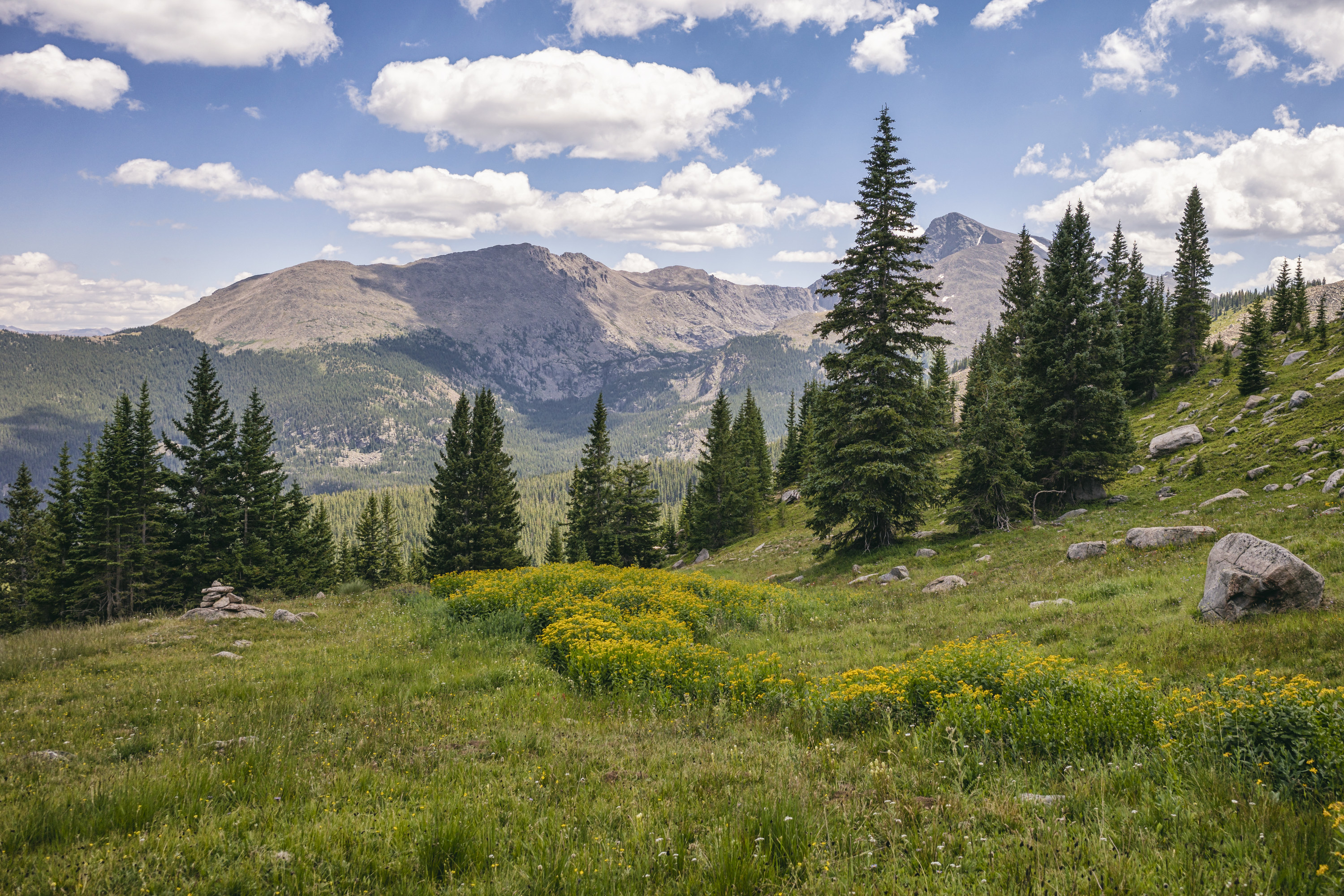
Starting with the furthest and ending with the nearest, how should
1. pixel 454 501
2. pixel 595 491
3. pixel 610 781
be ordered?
pixel 595 491 < pixel 454 501 < pixel 610 781

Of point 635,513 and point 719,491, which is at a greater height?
point 719,491

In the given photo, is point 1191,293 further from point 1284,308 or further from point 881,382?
point 881,382

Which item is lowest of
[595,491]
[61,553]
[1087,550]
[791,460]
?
[61,553]

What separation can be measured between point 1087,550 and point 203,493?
53.1 meters

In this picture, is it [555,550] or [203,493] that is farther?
[555,550]

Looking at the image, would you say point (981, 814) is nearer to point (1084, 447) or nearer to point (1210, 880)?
point (1210, 880)

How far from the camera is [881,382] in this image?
27047mm

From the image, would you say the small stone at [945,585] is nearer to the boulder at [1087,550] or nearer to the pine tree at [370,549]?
the boulder at [1087,550]

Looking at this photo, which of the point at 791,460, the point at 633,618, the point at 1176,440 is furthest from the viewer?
the point at 791,460

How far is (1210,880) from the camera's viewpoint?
3.69 m

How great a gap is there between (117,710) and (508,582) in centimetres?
1043

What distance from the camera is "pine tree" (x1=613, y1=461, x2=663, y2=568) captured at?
51.4m

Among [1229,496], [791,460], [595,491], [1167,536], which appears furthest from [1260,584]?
[791,460]

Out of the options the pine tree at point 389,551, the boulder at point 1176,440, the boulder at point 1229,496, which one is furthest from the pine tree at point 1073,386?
the pine tree at point 389,551
